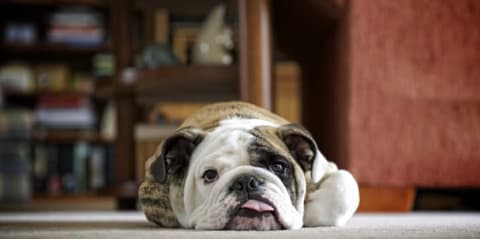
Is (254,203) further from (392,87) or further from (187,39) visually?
(187,39)

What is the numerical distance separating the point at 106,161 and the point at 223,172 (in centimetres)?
311

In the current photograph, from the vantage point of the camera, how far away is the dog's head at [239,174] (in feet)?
3.95

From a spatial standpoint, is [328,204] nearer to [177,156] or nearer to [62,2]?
[177,156]

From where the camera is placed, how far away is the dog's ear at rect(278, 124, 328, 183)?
1323 mm

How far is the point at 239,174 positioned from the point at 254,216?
0.06 meters

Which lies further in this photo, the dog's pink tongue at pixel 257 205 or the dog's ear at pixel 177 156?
the dog's ear at pixel 177 156

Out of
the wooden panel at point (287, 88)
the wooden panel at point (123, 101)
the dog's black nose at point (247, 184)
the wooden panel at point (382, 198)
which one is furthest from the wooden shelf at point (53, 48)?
the dog's black nose at point (247, 184)

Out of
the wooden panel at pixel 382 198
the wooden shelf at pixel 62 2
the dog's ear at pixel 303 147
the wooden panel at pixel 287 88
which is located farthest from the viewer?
the wooden shelf at pixel 62 2

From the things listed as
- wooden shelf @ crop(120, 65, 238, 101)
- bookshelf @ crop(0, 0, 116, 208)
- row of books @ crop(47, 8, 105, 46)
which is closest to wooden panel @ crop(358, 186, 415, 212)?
wooden shelf @ crop(120, 65, 238, 101)

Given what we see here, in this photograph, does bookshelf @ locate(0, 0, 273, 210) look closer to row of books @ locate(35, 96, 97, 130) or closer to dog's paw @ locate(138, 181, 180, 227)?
dog's paw @ locate(138, 181, 180, 227)

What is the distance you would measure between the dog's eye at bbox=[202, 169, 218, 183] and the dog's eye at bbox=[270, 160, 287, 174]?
0.08 m

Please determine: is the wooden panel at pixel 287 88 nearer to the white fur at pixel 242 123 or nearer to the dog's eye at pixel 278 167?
the white fur at pixel 242 123

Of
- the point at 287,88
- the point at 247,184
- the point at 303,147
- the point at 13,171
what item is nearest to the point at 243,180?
the point at 247,184

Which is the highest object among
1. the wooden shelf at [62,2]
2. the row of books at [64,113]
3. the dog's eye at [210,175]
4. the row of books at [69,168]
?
the wooden shelf at [62,2]
